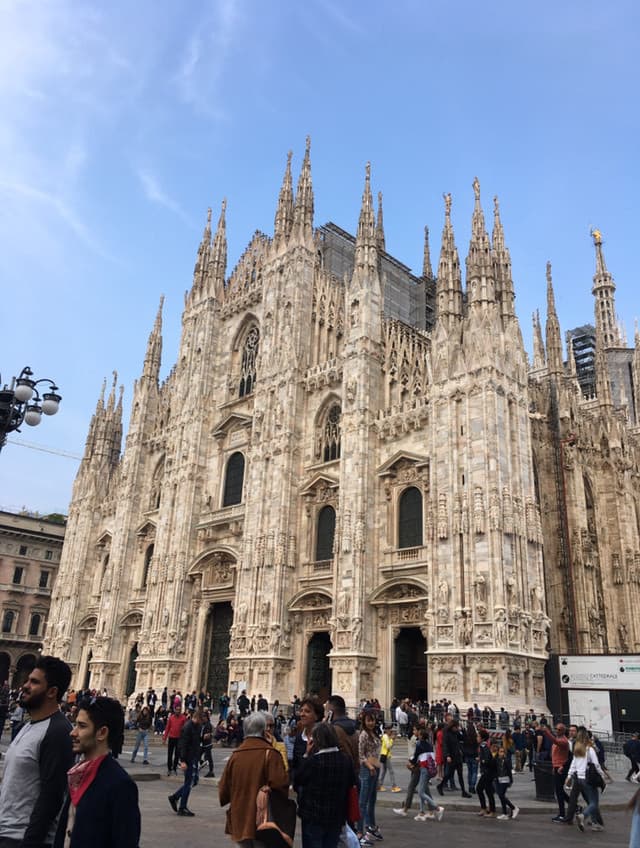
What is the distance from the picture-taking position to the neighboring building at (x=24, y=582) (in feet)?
178

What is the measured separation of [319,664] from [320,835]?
83.4 feet

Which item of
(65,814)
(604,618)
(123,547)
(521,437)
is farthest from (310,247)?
(65,814)

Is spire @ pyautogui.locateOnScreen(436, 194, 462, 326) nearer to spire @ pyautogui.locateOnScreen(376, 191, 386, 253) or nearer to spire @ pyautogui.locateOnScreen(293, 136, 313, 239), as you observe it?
spire @ pyautogui.locateOnScreen(376, 191, 386, 253)

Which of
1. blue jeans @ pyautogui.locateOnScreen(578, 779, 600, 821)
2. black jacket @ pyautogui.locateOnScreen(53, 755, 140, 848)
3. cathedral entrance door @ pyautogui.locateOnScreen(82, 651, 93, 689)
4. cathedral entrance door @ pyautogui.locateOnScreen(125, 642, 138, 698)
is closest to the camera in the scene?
black jacket @ pyautogui.locateOnScreen(53, 755, 140, 848)

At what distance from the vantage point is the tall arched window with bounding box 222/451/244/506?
36781mm

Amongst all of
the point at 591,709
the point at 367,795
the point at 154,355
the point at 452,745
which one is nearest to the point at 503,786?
the point at 452,745

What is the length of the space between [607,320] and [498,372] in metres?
43.1

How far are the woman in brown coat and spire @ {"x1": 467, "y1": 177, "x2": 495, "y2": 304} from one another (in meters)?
24.6

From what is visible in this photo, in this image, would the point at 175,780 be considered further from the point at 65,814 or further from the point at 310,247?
the point at 310,247

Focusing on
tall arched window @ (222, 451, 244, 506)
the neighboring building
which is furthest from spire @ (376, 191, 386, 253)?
the neighboring building

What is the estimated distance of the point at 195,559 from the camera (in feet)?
118

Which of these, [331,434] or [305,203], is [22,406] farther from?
[305,203]

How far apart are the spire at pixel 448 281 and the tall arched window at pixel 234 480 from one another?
13474 millimetres

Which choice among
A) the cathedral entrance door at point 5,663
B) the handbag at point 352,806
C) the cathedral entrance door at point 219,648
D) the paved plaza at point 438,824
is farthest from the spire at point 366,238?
the cathedral entrance door at point 5,663
